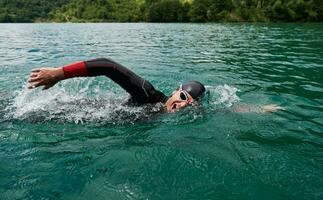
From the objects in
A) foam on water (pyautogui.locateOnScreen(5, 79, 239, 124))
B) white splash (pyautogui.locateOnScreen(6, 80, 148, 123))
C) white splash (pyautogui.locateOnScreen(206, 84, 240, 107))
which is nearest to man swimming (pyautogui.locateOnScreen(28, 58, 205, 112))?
foam on water (pyautogui.locateOnScreen(5, 79, 239, 124))

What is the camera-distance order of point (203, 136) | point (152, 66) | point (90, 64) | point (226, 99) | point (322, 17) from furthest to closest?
point (322, 17) < point (152, 66) < point (226, 99) < point (203, 136) < point (90, 64)

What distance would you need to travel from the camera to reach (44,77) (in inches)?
225

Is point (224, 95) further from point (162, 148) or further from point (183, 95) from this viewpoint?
point (162, 148)

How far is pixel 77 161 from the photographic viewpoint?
548 centimetres

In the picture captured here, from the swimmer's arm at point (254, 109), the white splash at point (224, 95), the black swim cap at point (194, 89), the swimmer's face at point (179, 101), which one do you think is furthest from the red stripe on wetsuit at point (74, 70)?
the white splash at point (224, 95)

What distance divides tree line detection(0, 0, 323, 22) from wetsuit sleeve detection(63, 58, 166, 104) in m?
65.9

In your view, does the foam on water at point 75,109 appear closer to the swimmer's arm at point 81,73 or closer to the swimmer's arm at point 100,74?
the swimmer's arm at point 100,74

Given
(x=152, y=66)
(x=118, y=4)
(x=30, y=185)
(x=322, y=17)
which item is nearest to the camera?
(x=30, y=185)

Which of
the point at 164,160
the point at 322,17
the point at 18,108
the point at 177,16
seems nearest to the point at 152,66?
the point at 18,108

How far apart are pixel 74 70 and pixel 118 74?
0.80 meters

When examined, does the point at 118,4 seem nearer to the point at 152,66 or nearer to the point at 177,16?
the point at 177,16

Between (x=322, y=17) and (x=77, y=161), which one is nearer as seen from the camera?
(x=77, y=161)

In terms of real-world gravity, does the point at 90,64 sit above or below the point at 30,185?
above

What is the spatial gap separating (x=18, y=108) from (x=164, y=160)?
3.67 meters
